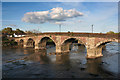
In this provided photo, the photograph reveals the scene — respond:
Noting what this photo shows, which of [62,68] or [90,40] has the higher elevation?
[90,40]

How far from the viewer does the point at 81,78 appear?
66.8ft

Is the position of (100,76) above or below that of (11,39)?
below

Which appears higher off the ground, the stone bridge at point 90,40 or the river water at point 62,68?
the stone bridge at point 90,40

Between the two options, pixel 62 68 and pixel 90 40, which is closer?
pixel 62 68

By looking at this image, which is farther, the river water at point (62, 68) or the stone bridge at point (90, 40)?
the stone bridge at point (90, 40)

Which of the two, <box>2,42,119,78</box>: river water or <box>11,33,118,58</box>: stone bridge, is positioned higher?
<box>11,33,118,58</box>: stone bridge

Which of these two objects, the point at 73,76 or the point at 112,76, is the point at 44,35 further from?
the point at 112,76

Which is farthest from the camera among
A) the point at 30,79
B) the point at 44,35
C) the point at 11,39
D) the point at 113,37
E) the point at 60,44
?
the point at 11,39

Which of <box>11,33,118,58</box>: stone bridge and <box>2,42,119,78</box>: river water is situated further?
<box>11,33,118,58</box>: stone bridge

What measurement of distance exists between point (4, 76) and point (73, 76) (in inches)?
610

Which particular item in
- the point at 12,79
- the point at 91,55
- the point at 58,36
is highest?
the point at 58,36

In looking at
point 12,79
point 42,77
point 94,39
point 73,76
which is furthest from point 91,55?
point 12,79

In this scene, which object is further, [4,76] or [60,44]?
[60,44]

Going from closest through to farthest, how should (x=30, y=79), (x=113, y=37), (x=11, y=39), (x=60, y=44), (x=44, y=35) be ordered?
1. (x=30, y=79)
2. (x=113, y=37)
3. (x=60, y=44)
4. (x=44, y=35)
5. (x=11, y=39)
